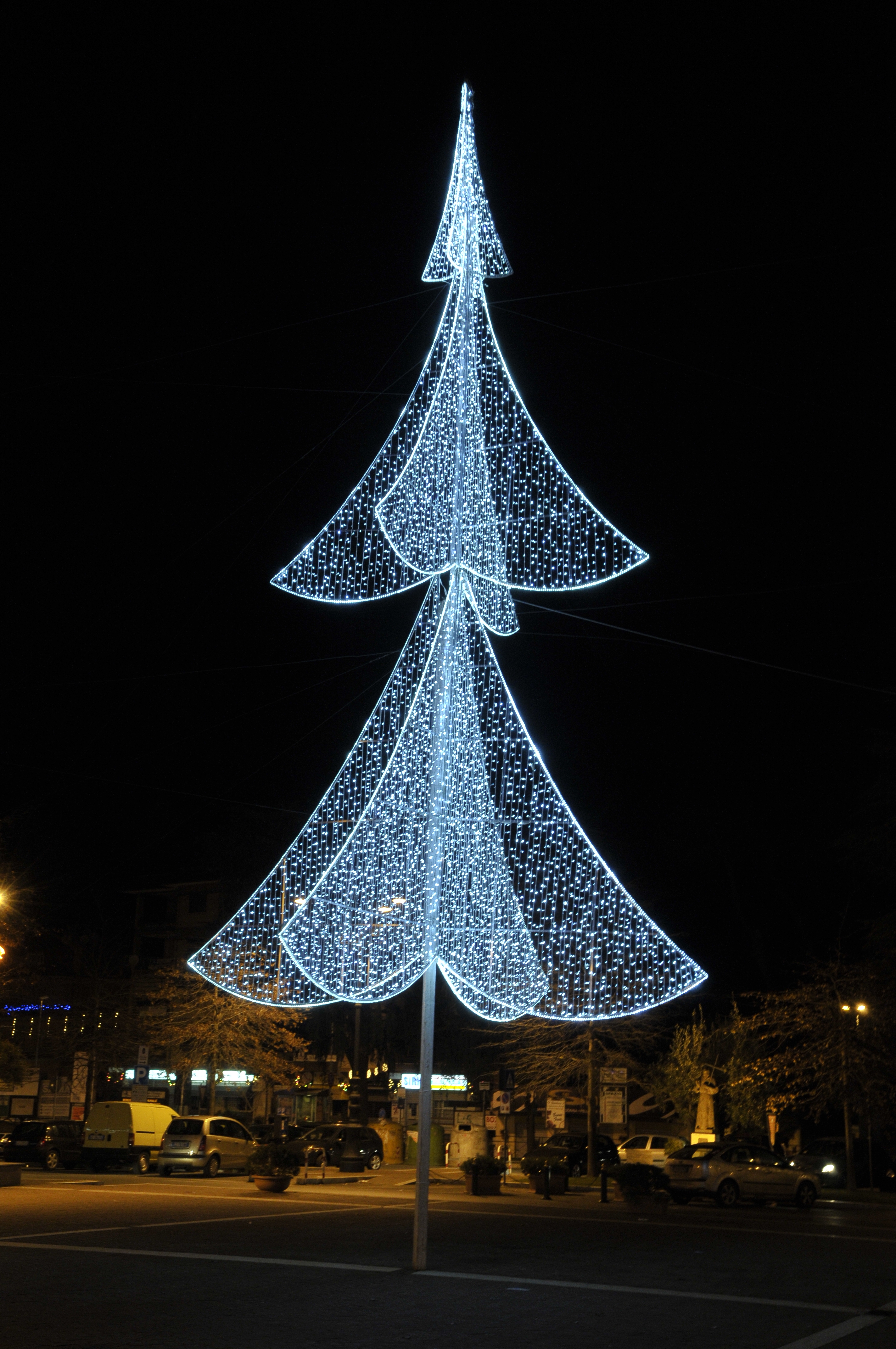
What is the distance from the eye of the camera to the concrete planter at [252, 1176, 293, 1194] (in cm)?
2456

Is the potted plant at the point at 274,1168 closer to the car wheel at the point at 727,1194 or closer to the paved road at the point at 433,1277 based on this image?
the paved road at the point at 433,1277

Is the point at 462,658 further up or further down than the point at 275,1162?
further up

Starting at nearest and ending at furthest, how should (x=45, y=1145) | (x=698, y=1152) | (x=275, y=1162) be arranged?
1. (x=275, y=1162)
2. (x=698, y=1152)
3. (x=45, y=1145)

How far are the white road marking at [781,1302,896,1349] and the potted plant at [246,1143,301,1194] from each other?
50.5 ft

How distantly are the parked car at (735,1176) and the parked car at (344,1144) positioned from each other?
10.00 m

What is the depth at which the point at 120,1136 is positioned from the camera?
106 feet

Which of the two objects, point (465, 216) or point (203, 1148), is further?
point (203, 1148)

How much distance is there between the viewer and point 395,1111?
52.7m

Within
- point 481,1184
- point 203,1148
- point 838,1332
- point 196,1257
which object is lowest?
point 481,1184

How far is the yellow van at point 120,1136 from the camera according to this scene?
32.3m

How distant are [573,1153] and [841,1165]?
8.19 m

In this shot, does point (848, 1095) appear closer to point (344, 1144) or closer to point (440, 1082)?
point (344, 1144)

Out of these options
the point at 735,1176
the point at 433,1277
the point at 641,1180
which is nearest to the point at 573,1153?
the point at 735,1176

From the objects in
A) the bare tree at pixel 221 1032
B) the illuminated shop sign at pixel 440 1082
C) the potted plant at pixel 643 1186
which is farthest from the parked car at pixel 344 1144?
the potted plant at pixel 643 1186
